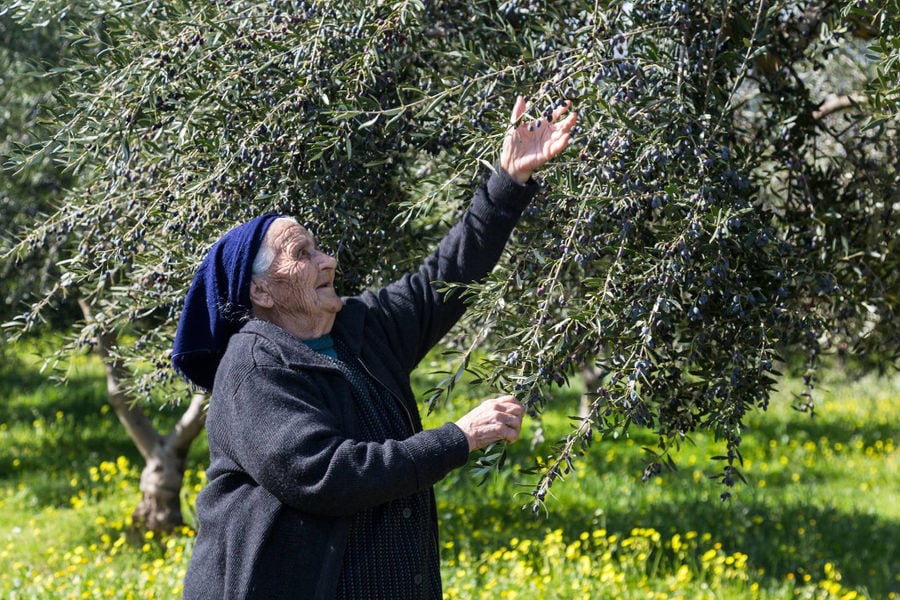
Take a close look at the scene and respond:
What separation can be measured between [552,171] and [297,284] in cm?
64

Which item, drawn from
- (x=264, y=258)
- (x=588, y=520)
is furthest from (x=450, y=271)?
(x=588, y=520)

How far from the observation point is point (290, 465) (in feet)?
7.00

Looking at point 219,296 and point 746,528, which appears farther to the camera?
point 746,528

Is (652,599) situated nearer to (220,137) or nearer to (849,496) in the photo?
(220,137)

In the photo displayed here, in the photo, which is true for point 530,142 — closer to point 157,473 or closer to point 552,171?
point 552,171

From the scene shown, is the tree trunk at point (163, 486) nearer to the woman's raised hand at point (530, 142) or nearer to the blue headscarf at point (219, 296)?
the blue headscarf at point (219, 296)

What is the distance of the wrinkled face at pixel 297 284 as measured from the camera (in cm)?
238

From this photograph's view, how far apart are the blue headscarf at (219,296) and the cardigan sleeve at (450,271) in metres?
0.35

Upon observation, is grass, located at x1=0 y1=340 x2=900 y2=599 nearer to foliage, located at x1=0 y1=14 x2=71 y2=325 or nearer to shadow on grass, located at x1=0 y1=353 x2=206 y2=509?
shadow on grass, located at x1=0 y1=353 x2=206 y2=509

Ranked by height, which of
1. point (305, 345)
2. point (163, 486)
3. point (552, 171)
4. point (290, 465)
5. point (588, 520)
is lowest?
point (588, 520)

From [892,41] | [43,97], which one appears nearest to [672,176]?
[892,41]

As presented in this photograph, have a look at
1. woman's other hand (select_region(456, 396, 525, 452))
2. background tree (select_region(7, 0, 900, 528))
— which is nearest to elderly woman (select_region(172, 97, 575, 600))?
woman's other hand (select_region(456, 396, 525, 452))

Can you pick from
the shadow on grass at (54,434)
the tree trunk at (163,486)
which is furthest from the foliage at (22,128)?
the shadow on grass at (54,434)

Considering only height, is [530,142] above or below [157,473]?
above
